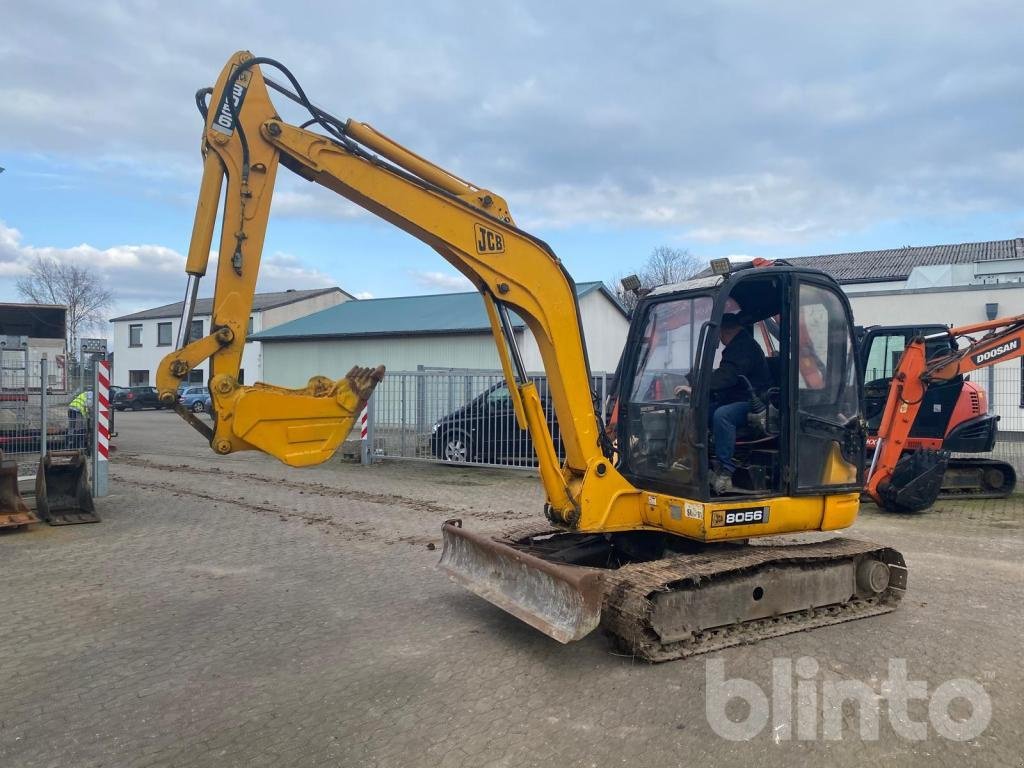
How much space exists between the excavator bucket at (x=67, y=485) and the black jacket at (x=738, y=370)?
7391 mm

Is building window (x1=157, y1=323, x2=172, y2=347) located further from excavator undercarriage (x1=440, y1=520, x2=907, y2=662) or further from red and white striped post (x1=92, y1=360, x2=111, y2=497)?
excavator undercarriage (x1=440, y1=520, x2=907, y2=662)

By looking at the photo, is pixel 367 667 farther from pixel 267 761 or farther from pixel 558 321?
pixel 558 321

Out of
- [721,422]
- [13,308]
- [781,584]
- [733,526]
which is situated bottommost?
[781,584]

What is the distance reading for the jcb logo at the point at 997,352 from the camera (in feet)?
34.6

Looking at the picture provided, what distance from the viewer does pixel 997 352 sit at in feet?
34.8

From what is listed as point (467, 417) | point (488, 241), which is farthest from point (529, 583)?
point (467, 417)

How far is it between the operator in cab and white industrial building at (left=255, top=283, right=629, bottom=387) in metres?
20.0

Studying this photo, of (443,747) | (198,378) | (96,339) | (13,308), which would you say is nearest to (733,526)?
(443,747)

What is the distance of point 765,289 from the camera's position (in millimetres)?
5707

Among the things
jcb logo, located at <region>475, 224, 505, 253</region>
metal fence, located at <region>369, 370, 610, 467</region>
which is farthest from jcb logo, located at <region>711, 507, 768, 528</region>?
metal fence, located at <region>369, 370, 610, 467</region>

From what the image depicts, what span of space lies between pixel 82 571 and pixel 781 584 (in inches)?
231

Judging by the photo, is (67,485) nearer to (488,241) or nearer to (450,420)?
(450,420)

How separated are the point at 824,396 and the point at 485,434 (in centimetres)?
881

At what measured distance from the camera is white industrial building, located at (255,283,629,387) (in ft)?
89.7
